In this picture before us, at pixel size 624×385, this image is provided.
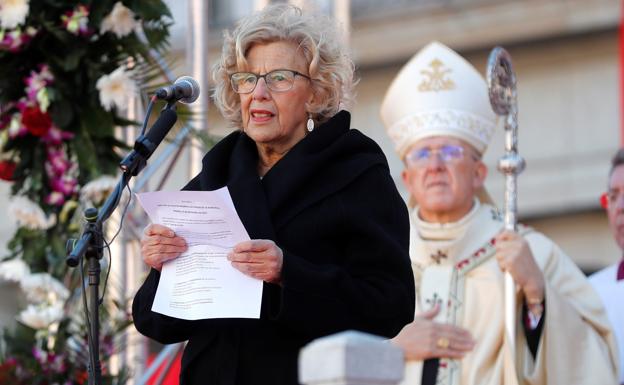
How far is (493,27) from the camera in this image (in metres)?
17.2

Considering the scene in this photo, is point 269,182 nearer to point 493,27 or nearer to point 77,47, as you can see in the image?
point 77,47

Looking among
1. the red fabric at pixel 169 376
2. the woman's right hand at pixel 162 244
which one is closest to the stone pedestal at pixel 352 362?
the woman's right hand at pixel 162 244

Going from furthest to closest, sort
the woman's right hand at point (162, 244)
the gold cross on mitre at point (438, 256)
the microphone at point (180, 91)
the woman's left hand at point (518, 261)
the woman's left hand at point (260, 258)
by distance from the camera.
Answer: the gold cross on mitre at point (438, 256)
the woman's left hand at point (518, 261)
the microphone at point (180, 91)
the woman's right hand at point (162, 244)
the woman's left hand at point (260, 258)

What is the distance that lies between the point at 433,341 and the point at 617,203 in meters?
1.25

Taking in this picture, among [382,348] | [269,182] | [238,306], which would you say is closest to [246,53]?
A: [269,182]

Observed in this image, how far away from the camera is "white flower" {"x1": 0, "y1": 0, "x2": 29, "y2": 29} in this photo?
6.80 meters

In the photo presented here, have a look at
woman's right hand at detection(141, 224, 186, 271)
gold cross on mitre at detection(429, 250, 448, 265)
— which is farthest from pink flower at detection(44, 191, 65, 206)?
woman's right hand at detection(141, 224, 186, 271)

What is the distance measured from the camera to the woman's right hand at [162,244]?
4363mm

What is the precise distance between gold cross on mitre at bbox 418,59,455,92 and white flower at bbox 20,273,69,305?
207 centimetres

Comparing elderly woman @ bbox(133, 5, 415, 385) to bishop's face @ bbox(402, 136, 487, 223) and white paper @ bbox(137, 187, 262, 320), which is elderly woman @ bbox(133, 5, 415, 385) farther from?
bishop's face @ bbox(402, 136, 487, 223)

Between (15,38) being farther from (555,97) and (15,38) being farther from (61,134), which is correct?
(555,97)

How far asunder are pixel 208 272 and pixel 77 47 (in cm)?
283

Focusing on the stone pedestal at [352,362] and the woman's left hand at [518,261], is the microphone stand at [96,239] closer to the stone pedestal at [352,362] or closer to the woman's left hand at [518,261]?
the stone pedestal at [352,362]

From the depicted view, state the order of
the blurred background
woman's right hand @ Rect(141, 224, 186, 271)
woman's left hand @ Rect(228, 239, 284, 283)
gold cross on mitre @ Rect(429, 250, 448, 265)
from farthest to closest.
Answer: the blurred background, gold cross on mitre @ Rect(429, 250, 448, 265), woman's right hand @ Rect(141, 224, 186, 271), woman's left hand @ Rect(228, 239, 284, 283)
